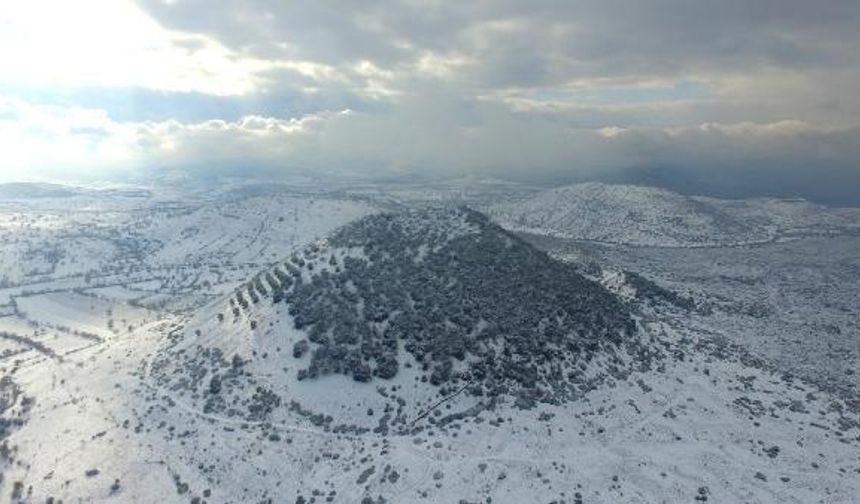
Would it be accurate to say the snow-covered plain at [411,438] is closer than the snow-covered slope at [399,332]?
Yes

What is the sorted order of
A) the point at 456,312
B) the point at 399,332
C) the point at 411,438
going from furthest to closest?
1. the point at 456,312
2. the point at 399,332
3. the point at 411,438

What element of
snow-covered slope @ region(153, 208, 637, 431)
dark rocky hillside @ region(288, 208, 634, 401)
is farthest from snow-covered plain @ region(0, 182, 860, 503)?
dark rocky hillside @ region(288, 208, 634, 401)

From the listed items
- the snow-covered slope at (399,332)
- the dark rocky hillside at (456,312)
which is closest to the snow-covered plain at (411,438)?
the snow-covered slope at (399,332)

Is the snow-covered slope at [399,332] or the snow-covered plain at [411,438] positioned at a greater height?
the snow-covered slope at [399,332]

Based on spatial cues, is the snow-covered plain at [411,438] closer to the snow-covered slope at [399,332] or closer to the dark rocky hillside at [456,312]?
the snow-covered slope at [399,332]

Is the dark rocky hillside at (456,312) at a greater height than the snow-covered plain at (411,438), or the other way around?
the dark rocky hillside at (456,312)

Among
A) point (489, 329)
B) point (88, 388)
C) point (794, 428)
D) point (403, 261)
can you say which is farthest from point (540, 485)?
point (88, 388)

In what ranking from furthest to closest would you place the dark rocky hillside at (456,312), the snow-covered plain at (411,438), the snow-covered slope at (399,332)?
the dark rocky hillside at (456,312) < the snow-covered slope at (399,332) < the snow-covered plain at (411,438)

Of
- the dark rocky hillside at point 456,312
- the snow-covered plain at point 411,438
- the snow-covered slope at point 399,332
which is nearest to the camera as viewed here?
the snow-covered plain at point 411,438

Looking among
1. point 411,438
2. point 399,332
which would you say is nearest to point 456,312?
point 399,332

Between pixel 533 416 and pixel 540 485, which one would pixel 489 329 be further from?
pixel 540 485

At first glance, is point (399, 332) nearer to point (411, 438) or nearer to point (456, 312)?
point (456, 312)
